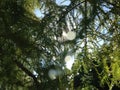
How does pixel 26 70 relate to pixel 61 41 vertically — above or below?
above

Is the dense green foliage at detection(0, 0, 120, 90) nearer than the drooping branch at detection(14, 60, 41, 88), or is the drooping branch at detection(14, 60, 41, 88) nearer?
Answer: the dense green foliage at detection(0, 0, 120, 90)

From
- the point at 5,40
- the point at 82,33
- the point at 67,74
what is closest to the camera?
the point at 82,33

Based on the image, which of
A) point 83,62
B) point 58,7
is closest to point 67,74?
point 83,62

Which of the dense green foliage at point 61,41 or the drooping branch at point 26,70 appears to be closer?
the dense green foliage at point 61,41

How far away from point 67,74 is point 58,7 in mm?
746

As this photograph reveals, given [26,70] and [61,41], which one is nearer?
[61,41]

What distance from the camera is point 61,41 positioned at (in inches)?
127

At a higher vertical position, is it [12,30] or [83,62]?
[12,30]

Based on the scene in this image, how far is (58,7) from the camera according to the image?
3.44 metres

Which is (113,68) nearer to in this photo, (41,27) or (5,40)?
(41,27)

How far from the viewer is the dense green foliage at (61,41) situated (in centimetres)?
321

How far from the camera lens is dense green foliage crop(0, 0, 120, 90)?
321 cm

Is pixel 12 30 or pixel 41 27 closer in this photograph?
pixel 41 27

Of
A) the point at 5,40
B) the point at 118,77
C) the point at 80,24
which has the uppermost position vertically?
the point at 5,40
